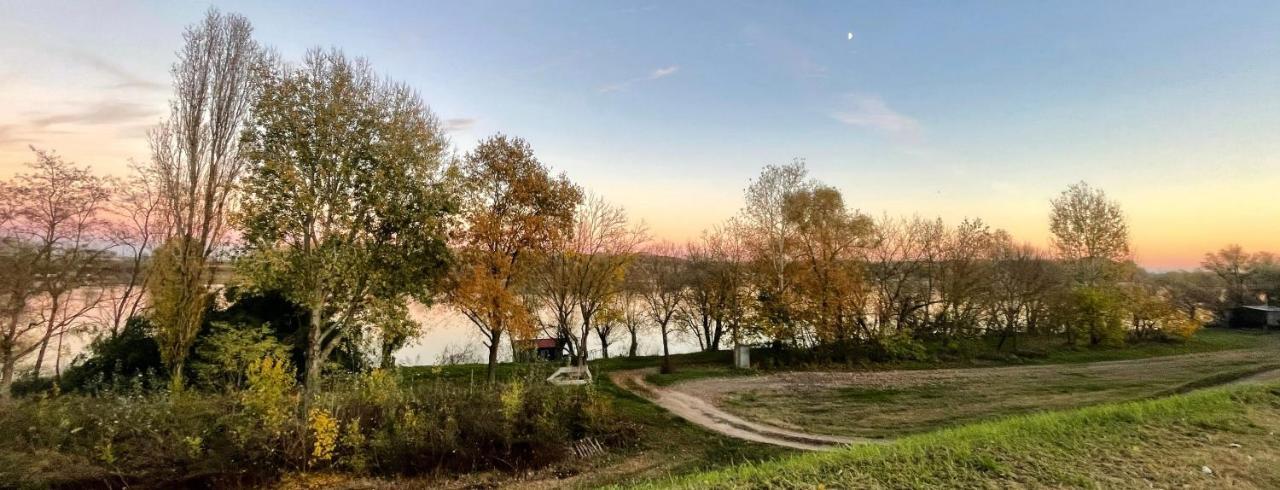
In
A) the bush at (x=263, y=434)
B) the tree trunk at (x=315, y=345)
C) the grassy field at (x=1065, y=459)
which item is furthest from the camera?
the tree trunk at (x=315, y=345)

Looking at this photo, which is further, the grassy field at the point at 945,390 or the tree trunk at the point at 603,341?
the tree trunk at the point at 603,341

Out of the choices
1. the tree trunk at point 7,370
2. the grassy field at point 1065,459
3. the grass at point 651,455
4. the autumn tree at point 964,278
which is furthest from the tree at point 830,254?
the tree trunk at point 7,370

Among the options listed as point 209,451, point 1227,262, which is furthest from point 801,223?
point 1227,262

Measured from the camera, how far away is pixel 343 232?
14602 millimetres

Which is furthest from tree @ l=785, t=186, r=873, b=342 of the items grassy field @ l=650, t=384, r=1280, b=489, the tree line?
grassy field @ l=650, t=384, r=1280, b=489

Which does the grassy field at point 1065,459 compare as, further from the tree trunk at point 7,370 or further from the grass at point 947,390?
the tree trunk at point 7,370

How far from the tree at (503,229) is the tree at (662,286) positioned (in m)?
14.2

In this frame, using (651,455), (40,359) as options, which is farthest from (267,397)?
(40,359)

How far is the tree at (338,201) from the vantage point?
13625mm

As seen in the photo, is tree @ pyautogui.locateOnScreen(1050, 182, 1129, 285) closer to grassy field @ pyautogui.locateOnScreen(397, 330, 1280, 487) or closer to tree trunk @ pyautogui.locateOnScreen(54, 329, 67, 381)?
grassy field @ pyautogui.locateOnScreen(397, 330, 1280, 487)

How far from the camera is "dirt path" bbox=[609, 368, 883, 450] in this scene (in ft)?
40.6

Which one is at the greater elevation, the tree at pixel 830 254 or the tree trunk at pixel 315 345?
the tree at pixel 830 254

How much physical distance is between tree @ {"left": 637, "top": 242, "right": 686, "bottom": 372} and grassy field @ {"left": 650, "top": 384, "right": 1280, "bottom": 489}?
25495mm

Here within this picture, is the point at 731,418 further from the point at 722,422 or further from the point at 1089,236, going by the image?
the point at 1089,236
